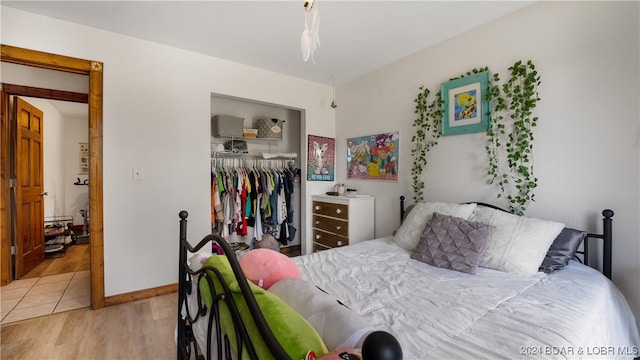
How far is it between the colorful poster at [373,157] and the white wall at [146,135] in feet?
5.21

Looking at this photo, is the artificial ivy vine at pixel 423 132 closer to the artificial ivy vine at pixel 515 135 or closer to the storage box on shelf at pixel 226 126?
the artificial ivy vine at pixel 515 135

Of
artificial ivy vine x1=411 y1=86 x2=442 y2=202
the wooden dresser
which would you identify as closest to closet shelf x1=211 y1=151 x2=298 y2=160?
the wooden dresser

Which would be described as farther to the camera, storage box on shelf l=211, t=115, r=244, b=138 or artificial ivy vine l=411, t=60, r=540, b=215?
storage box on shelf l=211, t=115, r=244, b=138

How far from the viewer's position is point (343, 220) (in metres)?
3.10

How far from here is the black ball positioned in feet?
1.30

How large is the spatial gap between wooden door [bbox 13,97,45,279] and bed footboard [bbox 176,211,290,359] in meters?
2.96

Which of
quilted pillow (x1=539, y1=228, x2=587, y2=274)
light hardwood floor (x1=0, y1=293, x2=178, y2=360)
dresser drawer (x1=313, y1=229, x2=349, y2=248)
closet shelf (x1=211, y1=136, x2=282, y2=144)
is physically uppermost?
closet shelf (x1=211, y1=136, x2=282, y2=144)

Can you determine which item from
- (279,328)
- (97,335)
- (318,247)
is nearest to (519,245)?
(279,328)

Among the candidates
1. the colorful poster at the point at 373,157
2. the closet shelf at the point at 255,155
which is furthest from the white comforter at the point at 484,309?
the closet shelf at the point at 255,155

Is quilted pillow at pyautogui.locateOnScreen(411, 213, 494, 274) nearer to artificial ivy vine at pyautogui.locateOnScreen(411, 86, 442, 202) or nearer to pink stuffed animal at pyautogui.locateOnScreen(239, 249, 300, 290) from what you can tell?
artificial ivy vine at pyautogui.locateOnScreen(411, 86, 442, 202)

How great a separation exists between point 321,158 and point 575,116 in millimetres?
2532

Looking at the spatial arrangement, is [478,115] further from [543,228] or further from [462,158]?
[543,228]

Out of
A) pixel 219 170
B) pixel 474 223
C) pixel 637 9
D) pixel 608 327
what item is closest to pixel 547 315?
pixel 608 327

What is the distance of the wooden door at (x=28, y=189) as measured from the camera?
293cm
